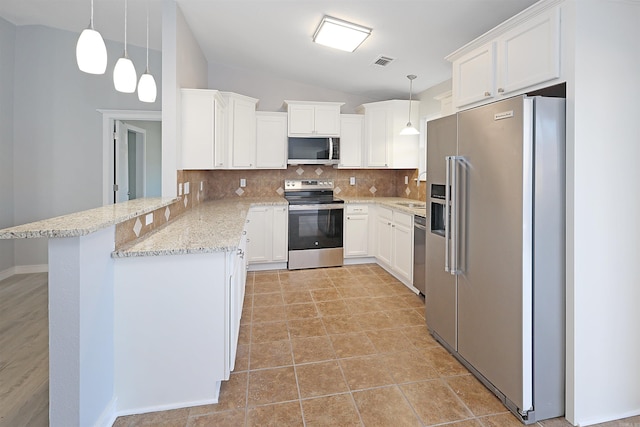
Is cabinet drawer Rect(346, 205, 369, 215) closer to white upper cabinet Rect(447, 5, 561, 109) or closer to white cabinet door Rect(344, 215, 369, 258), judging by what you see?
white cabinet door Rect(344, 215, 369, 258)

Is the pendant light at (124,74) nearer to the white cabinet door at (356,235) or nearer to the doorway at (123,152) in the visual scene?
the doorway at (123,152)

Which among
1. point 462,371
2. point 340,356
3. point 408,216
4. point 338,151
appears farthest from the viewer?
point 338,151

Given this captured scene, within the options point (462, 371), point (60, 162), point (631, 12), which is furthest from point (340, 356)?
point (60, 162)

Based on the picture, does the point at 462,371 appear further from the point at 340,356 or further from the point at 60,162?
the point at 60,162

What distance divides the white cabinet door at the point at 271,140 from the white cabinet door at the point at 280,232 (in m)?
0.68

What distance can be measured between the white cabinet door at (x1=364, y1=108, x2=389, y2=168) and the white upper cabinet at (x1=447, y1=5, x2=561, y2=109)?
210 centimetres

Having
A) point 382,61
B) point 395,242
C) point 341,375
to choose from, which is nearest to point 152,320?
point 341,375

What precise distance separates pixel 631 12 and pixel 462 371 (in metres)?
2.17

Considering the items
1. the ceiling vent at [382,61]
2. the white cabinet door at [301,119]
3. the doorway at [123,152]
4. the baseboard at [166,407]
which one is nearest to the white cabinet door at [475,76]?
the ceiling vent at [382,61]

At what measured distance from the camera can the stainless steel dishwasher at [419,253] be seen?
10.8 feet

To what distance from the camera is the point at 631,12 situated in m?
1.68

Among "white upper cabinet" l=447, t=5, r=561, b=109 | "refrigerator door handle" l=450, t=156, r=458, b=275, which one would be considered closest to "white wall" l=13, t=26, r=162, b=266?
"white upper cabinet" l=447, t=5, r=561, b=109

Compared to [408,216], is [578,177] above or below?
above

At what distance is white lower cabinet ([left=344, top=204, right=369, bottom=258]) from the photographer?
4.52 m
